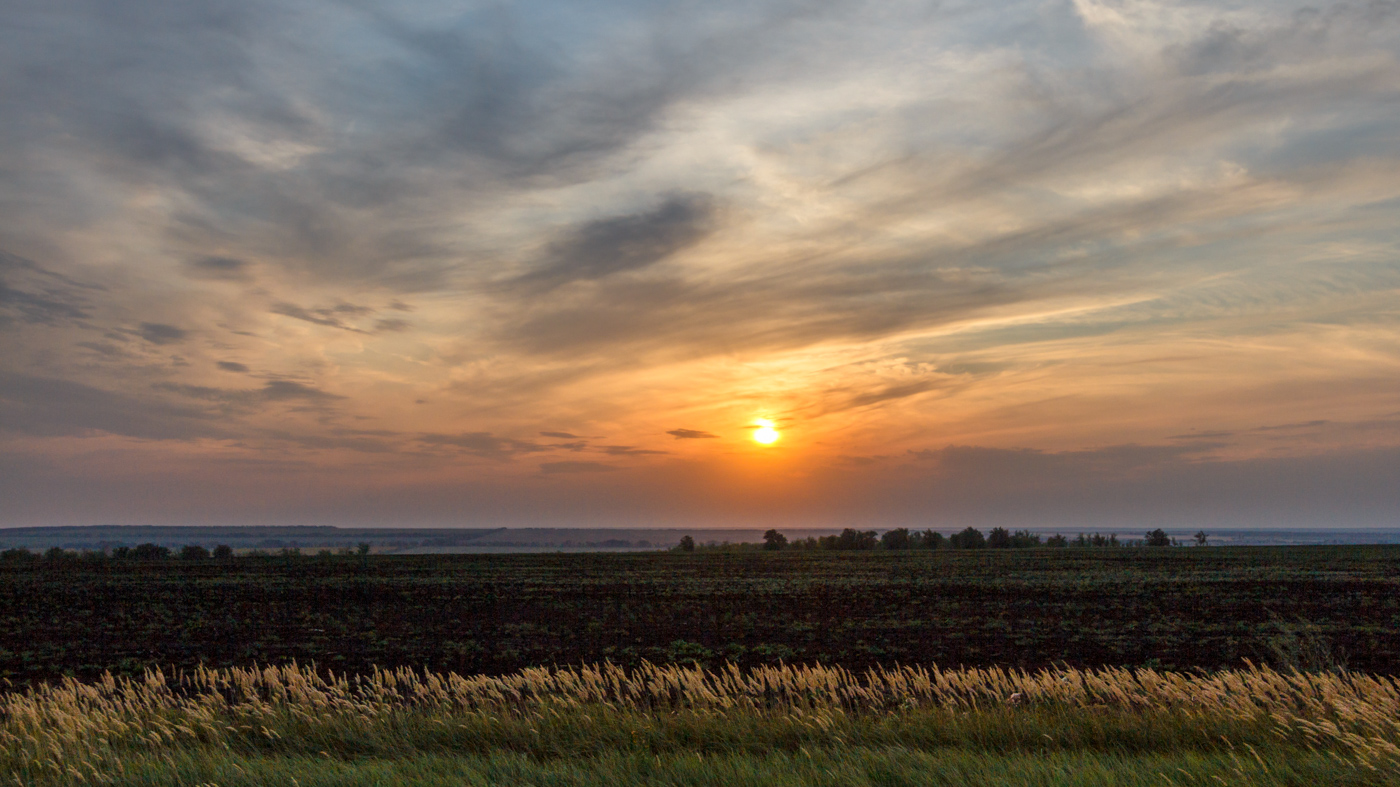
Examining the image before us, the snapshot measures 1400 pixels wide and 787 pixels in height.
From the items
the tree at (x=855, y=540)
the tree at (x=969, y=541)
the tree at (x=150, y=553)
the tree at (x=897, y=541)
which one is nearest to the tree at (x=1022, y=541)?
the tree at (x=969, y=541)

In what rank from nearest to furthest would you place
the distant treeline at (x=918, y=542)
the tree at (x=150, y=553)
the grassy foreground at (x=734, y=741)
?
the grassy foreground at (x=734, y=741) → the tree at (x=150, y=553) → the distant treeline at (x=918, y=542)

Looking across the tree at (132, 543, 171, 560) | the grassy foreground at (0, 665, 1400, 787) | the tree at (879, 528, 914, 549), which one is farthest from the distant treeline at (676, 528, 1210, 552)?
the grassy foreground at (0, 665, 1400, 787)

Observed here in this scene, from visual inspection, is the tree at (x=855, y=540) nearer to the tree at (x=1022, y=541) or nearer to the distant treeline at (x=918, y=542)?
the distant treeline at (x=918, y=542)

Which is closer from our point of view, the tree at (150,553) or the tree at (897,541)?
the tree at (150,553)

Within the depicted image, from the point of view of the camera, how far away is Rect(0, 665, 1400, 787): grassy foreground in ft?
22.7

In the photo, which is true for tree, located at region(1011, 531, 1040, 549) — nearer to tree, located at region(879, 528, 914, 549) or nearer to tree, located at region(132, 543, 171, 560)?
tree, located at region(879, 528, 914, 549)

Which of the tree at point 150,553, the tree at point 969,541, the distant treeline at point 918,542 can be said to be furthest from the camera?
the tree at point 969,541

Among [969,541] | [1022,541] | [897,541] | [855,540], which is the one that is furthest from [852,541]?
[1022,541]

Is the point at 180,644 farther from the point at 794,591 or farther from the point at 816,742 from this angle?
the point at 794,591

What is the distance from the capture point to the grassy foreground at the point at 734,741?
693cm

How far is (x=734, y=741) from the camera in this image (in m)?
8.74

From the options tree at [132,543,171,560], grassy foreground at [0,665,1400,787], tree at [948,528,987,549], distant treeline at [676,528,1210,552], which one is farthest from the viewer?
tree at [948,528,987,549]

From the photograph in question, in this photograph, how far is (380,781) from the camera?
685 centimetres

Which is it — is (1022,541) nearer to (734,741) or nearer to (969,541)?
(969,541)
